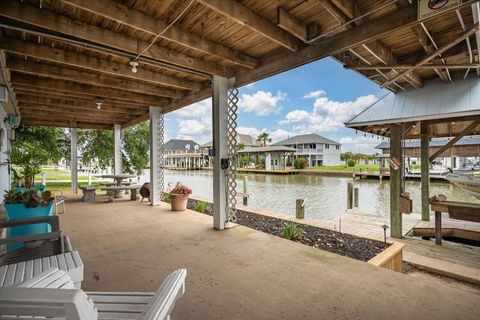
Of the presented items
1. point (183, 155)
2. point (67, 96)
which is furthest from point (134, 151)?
point (183, 155)

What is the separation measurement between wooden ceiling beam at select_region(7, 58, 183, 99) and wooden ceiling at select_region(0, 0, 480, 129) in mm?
16

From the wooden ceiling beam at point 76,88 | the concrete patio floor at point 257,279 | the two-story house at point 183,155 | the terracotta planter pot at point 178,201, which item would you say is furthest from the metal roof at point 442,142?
the two-story house at point 183,155

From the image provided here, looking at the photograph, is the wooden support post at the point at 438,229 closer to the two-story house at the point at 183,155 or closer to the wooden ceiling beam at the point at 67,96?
the wooden ceiling beam at the point at 67,96

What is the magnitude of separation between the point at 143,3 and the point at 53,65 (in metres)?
2.53

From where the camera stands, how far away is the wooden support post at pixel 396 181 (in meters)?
4.91

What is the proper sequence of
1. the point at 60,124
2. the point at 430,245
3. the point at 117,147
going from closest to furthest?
the point at 430,245 → the point at 60,124 → the point at 117,147

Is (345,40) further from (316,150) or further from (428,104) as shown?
(316,150)

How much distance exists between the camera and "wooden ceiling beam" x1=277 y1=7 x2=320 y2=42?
2.55 metres

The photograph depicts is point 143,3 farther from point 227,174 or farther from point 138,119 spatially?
point 138,119

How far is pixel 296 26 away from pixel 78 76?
12.3 feet

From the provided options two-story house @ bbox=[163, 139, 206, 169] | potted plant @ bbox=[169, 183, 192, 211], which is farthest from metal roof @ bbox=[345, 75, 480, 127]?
two-story house @ bbox=[163, 139, 206, 169]

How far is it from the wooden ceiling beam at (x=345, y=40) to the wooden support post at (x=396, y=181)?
284 centimetres

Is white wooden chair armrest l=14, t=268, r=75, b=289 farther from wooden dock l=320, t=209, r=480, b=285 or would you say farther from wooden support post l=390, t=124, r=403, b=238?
wooden support post l=390, t=124, r=403, b=238

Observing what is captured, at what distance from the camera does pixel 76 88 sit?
4922 millimetres
